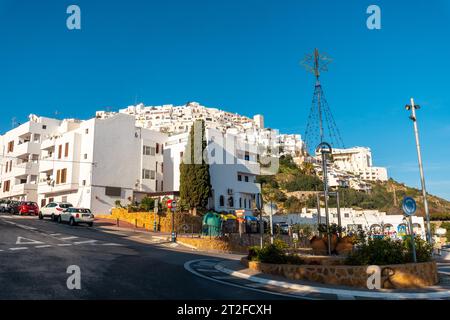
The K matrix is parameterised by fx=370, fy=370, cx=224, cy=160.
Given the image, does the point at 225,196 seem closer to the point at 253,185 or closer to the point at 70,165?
the point at 253,185

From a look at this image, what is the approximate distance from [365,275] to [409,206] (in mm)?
3029

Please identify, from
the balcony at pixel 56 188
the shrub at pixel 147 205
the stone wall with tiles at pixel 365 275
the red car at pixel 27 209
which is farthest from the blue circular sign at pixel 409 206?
the red car at pixel 27 209

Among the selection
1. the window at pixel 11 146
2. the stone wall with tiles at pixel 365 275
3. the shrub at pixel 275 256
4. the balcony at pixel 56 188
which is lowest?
the stone wall with tiles at pixel 365 275

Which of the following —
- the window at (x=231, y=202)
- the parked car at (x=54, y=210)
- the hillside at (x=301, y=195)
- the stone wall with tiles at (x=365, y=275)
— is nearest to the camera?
the stone wall with tiles at (x=365, y=275)

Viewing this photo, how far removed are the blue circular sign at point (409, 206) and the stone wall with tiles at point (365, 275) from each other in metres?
1.64

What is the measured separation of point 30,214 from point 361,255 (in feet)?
132

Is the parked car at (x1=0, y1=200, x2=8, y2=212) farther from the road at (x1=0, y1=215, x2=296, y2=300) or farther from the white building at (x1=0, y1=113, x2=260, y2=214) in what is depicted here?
the road at (x1=0, y1=215, x2=296, y2=300)

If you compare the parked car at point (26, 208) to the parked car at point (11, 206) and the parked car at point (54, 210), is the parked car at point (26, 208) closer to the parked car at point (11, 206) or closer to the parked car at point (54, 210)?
the parked car at point (11, 206)

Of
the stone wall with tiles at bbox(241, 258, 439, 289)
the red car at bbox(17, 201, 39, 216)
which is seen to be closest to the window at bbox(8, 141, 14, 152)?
the red car at bbox(17, 201, 39, 216)

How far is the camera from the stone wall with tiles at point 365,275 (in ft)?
35.7

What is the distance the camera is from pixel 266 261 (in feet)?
44.0

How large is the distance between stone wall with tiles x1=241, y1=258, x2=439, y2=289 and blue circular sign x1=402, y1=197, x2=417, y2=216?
1640mm

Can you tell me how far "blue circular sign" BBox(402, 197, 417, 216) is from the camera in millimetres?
→ 12156

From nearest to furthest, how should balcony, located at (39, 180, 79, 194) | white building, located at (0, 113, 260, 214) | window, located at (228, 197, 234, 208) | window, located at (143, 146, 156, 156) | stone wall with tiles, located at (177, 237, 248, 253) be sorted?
stone wall with tiles, located at (177, 237, 248, 253) → white building, located at (0, 113, 260, 214) → balcony, located at (39, 180, 79, 194) → window, located at (228, 197, 234, 208) → window, located at (143, 146, 156, 156)
